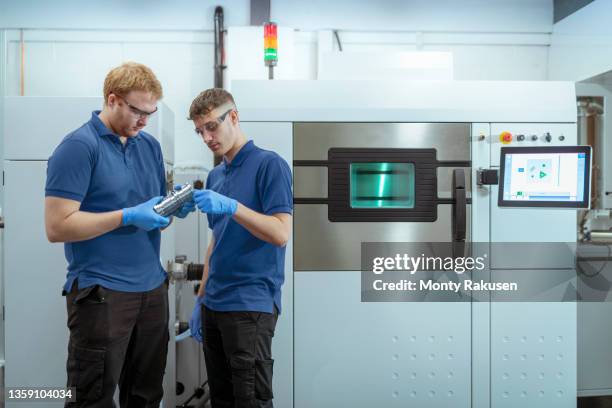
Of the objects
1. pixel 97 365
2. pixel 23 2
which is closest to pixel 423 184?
pixel 97 365

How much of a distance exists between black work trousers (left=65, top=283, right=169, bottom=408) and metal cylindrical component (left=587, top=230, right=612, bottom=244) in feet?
8.19

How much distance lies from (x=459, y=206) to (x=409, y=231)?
24cm

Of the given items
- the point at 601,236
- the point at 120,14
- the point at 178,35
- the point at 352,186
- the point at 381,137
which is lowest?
the point at 601,236

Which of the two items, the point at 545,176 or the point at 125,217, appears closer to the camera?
the point at 125,217

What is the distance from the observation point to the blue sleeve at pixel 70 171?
48.9 inches

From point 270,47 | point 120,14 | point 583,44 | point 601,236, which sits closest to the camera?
point 270,47

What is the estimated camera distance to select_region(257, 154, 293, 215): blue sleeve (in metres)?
1.43

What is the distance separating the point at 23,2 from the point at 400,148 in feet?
8.85

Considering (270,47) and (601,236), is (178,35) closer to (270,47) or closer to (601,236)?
(270,47)

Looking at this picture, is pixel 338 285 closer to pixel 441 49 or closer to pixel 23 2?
pixel 441 49

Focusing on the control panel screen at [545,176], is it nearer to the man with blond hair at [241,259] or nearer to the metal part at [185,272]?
the man with blond hair at [241,259]

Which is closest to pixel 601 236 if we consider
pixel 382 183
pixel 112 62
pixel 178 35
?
pixel 382 183

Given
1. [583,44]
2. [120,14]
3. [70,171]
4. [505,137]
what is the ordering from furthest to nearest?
[120,14] → [583,44] → [505,137] → [70,171]

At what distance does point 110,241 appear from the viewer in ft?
4.41
